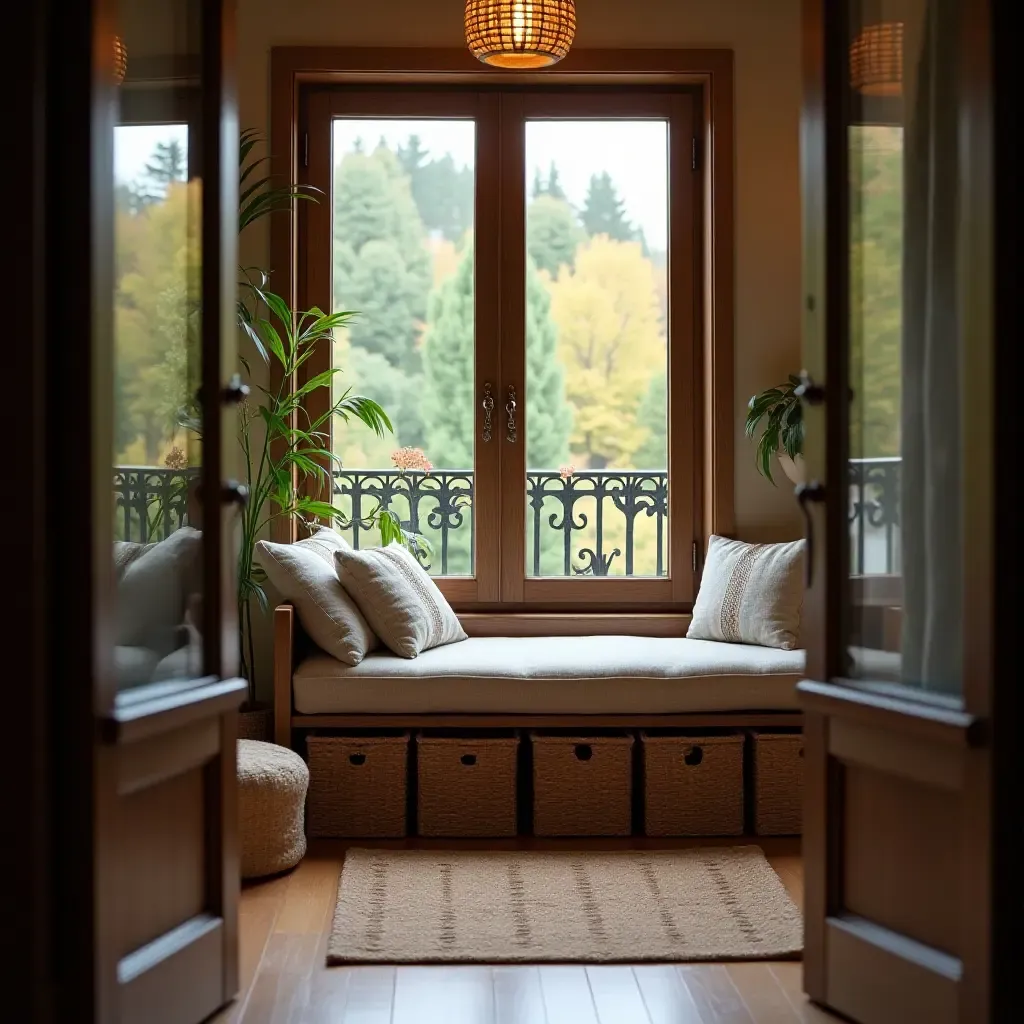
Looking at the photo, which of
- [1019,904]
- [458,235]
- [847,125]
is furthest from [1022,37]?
[458,235]

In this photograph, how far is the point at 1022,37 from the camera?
2.34 metres

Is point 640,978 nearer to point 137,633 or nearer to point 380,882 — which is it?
point 380,882

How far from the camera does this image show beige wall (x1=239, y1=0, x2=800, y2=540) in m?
5.03

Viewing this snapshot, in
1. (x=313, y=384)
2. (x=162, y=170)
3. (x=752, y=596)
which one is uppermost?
(x=162, y=170)

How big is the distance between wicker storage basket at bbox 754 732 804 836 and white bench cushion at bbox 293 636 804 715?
11cm

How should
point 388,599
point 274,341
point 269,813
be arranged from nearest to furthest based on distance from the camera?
point 269,813
point 388,599
point 274,341

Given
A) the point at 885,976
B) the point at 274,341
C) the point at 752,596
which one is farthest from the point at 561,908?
the point at 274,341

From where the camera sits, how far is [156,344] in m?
2.69

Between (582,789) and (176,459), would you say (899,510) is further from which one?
(582,789)

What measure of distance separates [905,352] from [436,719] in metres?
2.10

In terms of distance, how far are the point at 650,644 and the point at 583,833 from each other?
0.74m

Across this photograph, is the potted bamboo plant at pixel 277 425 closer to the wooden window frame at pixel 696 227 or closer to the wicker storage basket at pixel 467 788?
the wooden window frame at pixel 696 227

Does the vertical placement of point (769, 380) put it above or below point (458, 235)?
below

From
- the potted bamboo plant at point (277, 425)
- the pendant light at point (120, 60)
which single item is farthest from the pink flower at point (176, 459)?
the potted bamboo plant at point (277, 425)
